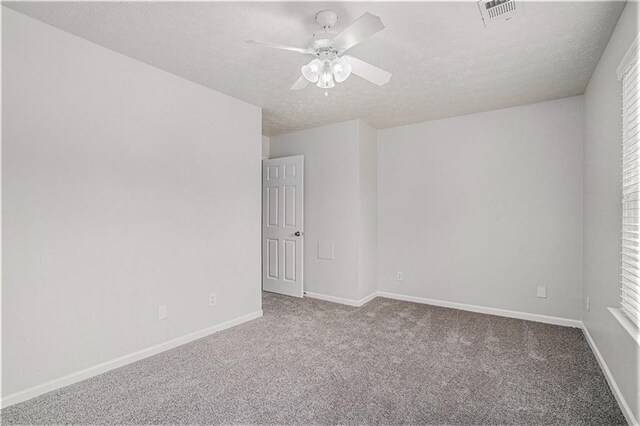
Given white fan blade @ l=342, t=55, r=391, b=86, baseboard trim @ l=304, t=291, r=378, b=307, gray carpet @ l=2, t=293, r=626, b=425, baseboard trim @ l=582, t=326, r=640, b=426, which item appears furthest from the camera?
baseboard trim @ l=304, t=291, r=378, b=307

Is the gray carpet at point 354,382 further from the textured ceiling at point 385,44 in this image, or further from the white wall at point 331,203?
the textured ceiling at point 385,44

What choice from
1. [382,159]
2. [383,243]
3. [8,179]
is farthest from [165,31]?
[383,243]

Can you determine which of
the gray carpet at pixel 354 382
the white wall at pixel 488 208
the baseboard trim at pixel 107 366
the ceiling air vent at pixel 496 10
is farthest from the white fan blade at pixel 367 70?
the baseboard trim at pixel 107 366

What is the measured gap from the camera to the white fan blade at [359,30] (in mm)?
1643

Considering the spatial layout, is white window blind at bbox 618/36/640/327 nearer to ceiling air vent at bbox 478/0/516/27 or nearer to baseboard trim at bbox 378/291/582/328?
ceiling air vent at bbox 478/0/516/27

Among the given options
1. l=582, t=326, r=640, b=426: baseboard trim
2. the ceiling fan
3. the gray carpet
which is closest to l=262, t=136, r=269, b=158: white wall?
the gray carpet

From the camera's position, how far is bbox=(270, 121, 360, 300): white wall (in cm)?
433

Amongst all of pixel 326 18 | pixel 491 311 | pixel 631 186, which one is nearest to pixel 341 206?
pixel 491 311

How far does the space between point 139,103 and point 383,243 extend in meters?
3.43

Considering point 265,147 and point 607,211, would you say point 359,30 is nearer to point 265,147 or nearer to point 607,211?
point 607,211

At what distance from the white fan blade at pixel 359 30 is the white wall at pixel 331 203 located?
95.1 inches

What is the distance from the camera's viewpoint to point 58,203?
2248 mm

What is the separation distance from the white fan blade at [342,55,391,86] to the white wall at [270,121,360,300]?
2.11 metres

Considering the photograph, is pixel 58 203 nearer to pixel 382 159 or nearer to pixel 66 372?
pixel 66 372
